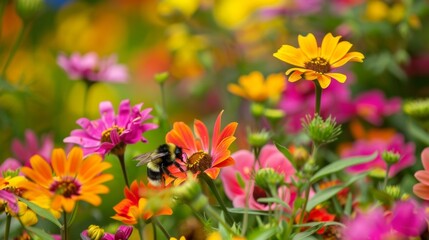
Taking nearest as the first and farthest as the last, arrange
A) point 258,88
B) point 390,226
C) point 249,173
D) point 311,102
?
1. point 390,226
2. point 249,173
3. point 258,88
4. point 311,102

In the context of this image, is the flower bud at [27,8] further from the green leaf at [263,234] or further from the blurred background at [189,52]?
the green leaf at [263,234]

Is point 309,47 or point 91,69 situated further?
point 91,69

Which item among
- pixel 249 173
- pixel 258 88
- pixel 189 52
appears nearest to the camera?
pixel 249 173

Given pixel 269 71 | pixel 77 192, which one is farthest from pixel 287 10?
pixel 77 192

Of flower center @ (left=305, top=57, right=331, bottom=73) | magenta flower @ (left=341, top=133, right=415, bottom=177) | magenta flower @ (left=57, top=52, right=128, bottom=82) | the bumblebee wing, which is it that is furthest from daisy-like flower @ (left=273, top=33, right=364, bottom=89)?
magenta flower @ (left=57, top=52, right=128, bottom=82)

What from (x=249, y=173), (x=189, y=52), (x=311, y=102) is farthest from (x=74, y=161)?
(x=189, y=52)

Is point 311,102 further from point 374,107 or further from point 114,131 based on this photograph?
point 114,131

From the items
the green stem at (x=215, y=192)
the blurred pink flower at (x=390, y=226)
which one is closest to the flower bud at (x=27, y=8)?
the green stem at (x=215, y=192)
